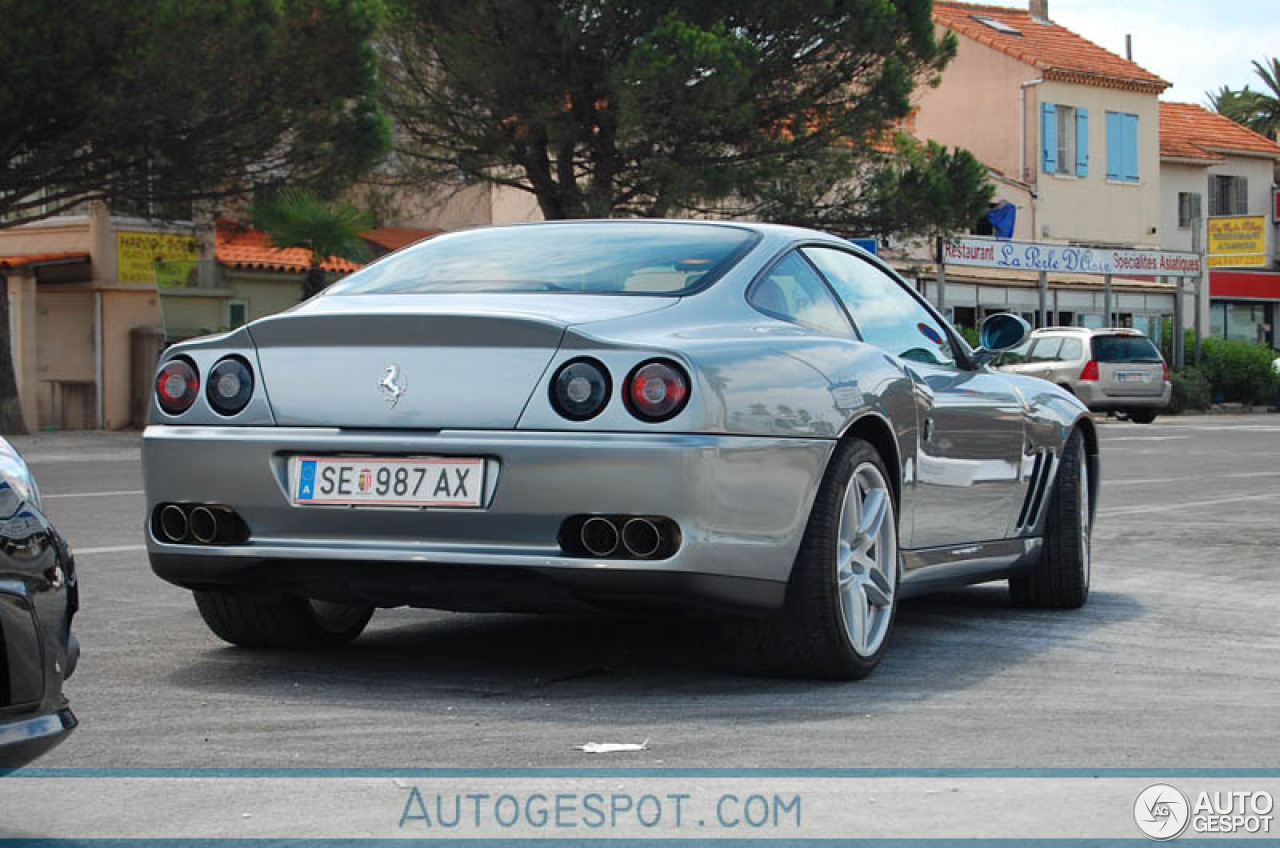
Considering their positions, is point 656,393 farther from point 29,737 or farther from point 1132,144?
point 1132,144

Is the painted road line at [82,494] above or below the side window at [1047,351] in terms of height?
below

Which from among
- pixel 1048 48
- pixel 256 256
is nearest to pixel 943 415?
pixel 256 256

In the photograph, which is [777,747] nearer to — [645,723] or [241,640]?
[645,723]

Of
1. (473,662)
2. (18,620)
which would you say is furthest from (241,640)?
(18,620)

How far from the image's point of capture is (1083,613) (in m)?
7.58

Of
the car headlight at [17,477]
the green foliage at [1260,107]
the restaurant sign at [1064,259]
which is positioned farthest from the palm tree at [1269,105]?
the car headlight at [17,477]

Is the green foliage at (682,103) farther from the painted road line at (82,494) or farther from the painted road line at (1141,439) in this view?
the painted road line at (82,494)

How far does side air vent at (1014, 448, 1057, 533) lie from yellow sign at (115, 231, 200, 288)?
27874 mm

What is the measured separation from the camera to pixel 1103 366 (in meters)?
33.2

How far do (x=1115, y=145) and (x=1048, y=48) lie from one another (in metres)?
3.24

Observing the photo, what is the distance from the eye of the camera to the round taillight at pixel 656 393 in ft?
16.8

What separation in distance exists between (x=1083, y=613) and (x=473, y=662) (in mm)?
2696

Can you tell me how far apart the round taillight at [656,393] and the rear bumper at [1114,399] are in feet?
94.7

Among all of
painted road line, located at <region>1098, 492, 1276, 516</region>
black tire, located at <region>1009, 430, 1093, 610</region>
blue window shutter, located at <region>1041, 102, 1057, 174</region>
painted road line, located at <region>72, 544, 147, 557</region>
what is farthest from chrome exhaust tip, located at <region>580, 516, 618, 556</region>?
blue window shutter, located at <region>1041, 102, 1057, 174</region>
